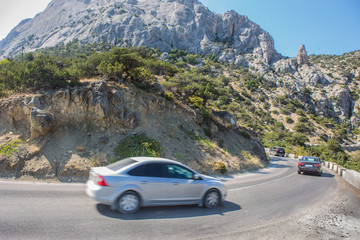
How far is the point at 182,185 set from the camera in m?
6.13

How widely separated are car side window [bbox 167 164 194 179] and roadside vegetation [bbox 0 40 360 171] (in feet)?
19.8

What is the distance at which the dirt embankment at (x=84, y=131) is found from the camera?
10.3 m

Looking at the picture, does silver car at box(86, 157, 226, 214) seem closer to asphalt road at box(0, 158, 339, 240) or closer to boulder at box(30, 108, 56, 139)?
asphalt road at box(0, 158, 339, 240)

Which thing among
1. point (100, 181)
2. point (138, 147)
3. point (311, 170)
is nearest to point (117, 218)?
point (100, 181)

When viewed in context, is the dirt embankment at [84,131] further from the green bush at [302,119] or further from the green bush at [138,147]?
the green bush at [302,119]

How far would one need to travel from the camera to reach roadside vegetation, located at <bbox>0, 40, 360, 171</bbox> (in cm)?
1372

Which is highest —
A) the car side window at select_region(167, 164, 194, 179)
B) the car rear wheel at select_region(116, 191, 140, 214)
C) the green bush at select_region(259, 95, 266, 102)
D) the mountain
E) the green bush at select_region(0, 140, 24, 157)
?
the mountain

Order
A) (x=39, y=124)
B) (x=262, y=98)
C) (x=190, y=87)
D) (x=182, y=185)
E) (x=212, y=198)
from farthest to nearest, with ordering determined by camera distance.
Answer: (x=262, y=98) → (x=190, y=87) → (x=39, y=124) → (x=212, y=198) → (x=182, y=185)

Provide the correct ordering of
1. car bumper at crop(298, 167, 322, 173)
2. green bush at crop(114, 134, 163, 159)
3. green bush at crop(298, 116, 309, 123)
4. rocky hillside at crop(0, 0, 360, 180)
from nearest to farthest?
rocky hillside at crop(0, 0, 360, 180) → green bush at crop(114, 134, 163, 159) → car bumper at crop(298, 167, 322, 173) → green bush at crop(298, 116, 309, 123)

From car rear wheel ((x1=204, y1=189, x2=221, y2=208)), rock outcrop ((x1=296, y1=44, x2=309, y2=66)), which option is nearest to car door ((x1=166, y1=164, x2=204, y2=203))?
car rear wheel ((x1=204, y1=189, x2=221, y2=208))

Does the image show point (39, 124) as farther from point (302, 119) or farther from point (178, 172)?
point (302, 119)

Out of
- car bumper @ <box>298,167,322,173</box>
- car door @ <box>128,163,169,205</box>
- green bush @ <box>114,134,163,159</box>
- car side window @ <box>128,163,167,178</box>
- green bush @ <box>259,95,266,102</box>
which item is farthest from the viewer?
green bush @ <box>259,95,266,102</box>

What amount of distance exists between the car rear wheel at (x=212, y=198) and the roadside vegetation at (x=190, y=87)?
6.18 m

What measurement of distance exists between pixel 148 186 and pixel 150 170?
1.48ft
